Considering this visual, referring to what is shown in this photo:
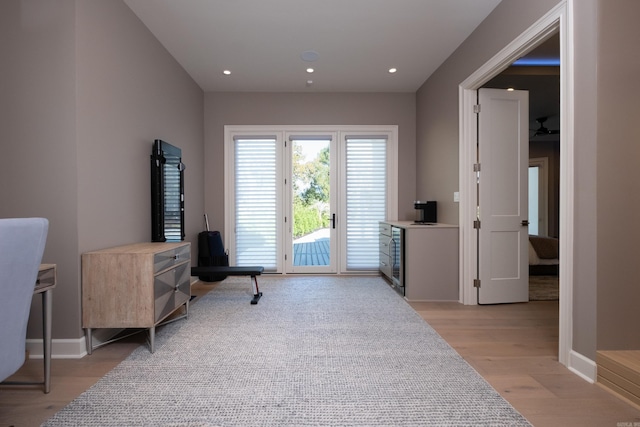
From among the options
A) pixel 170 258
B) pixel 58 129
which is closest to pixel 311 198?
pixel 170 258

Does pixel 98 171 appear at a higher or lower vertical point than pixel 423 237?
higher

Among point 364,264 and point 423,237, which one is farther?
point 364,264

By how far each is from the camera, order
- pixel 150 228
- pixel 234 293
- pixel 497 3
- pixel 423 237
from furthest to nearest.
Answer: pixel 234 293
pixel 423 237
pixel 150 228
pixel 497 3

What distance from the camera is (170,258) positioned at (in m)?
2.62

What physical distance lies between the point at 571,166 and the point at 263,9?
9.30 ft

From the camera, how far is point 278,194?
509cm

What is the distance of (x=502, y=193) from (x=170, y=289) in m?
3.50

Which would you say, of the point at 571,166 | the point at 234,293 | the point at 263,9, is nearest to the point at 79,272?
the point at 234,293

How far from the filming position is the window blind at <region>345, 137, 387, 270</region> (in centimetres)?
514

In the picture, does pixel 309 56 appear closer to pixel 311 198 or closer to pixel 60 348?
pixel 311 198

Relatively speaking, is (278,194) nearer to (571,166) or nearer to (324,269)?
(324,269)

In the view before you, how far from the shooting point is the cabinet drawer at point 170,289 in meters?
2.36

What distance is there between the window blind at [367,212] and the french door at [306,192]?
0.05ft

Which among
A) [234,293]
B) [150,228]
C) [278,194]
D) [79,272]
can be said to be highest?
[278,194]
